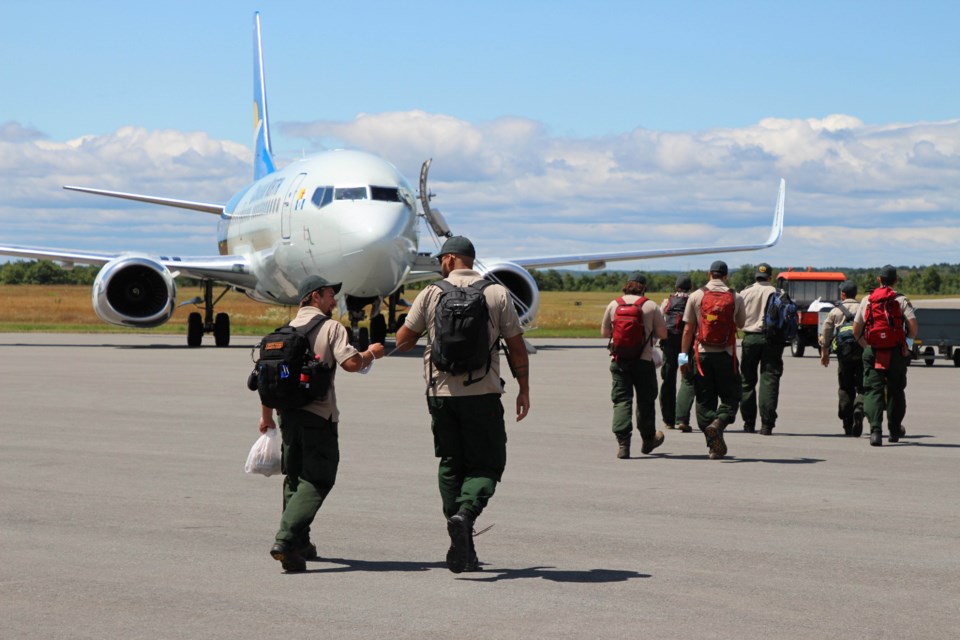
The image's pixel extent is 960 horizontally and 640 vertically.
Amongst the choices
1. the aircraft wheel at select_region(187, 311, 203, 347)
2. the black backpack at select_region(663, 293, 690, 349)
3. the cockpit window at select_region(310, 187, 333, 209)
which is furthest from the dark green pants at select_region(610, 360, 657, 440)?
the aircraft wheel at select_region(187, 311, 203, 347)

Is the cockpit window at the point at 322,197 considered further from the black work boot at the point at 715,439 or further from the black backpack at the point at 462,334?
the black backpack at the point at 462,334

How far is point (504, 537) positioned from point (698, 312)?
5.61 meters

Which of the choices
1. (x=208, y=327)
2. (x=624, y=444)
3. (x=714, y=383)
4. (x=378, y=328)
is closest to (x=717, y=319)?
(x=714, y=383)

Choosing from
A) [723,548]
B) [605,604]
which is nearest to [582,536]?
[723,548]

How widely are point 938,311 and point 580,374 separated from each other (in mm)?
8655

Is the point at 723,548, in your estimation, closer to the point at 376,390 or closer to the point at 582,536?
the point at 582,536

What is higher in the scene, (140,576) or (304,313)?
(304,313)

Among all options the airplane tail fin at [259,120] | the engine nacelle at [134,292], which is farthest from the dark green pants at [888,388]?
the airplane tail fin at [259,120]

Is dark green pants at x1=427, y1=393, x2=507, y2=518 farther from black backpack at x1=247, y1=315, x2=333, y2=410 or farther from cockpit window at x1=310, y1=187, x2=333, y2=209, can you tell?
cockpit window at x1=310, y1=187, x2=333, y2=209

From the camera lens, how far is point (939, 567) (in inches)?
290

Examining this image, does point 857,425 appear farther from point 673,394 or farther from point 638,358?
point 638,358

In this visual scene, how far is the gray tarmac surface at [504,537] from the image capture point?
244 inches

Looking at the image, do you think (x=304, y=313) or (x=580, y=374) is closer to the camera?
(x=304, y=313)

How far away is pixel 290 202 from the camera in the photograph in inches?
1136
